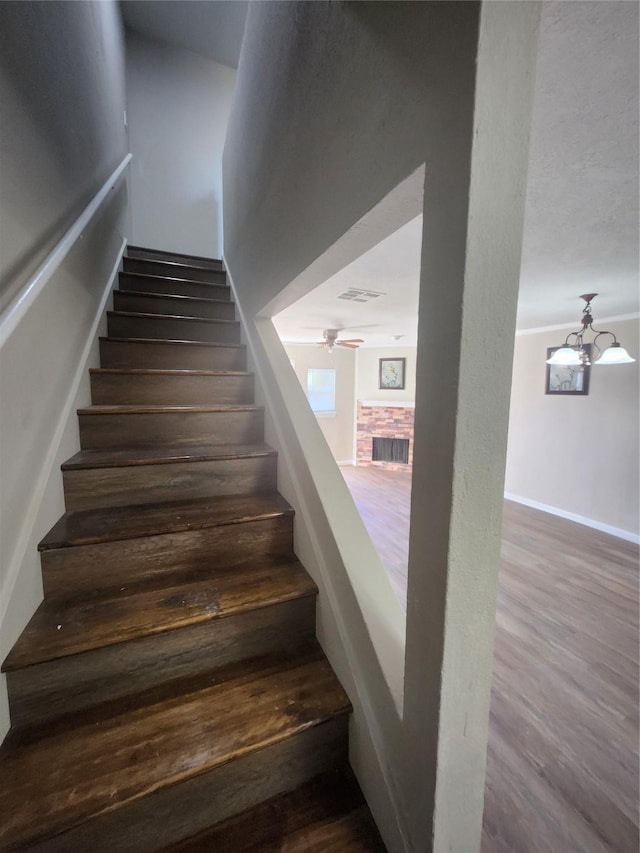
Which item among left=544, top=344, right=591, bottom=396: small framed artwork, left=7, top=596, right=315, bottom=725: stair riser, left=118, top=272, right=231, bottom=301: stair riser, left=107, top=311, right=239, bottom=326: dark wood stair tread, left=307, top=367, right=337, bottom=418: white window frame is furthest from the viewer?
left=307, top=367, right=337, bottom=418: white window frame

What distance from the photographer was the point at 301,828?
84 cm

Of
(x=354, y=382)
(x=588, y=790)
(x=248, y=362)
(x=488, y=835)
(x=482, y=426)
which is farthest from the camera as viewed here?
(x=354, y=382)

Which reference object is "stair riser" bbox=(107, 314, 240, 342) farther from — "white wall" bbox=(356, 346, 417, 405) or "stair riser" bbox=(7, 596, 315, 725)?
"white wall" bbox=(356, 346, 417, 405)

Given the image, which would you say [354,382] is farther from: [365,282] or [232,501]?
[232,501]

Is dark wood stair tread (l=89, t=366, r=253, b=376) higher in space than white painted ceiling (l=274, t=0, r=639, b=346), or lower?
lower

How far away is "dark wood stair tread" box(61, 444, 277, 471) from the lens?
50.5 inches

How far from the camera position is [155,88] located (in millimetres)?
3334

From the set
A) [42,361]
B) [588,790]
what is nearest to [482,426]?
[42,361]

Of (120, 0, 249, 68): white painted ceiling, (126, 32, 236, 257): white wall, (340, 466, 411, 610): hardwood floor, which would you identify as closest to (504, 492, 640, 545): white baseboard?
(340, 466, 411, 610): hardwood floor

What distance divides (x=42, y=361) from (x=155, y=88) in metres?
3.81

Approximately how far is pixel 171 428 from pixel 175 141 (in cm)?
355

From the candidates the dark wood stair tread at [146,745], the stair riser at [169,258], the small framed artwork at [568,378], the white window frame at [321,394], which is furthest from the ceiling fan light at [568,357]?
the white window frame at [321,394]

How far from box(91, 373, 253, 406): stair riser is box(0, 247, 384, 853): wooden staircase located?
214mm

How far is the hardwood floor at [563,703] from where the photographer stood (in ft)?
4.19
